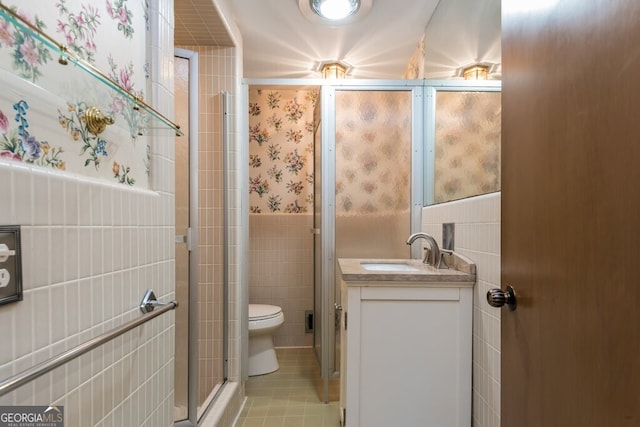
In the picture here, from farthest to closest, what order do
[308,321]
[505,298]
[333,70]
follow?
[308,321] → [333,70] → [505,298]

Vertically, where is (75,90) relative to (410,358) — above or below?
above

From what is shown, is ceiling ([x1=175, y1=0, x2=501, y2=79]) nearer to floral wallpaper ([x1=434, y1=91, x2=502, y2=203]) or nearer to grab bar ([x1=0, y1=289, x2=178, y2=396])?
floral wallpaper ([x1=434, y1=91, x2=502, y2=203])

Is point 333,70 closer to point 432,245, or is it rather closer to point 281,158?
point 281,158

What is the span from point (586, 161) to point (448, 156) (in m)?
1.24

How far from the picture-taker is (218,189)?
6.55 feet

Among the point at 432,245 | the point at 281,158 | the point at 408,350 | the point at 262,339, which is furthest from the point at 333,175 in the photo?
the point at 262,339

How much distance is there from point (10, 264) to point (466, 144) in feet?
5.23

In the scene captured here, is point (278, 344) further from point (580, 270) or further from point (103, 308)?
point (580, 270)

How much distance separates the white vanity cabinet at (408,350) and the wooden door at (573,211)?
0.48 meters

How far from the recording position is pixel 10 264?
1.80ft

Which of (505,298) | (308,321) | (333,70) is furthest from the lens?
(308,321)

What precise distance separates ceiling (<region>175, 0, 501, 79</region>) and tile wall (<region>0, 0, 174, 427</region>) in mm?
872

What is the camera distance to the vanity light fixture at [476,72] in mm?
1348

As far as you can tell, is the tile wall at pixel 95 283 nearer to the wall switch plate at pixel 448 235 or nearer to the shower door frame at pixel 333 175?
the shower door frame at pixel 333 175
